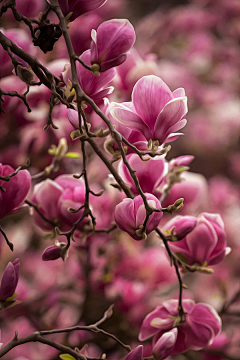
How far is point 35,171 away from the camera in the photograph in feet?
2.39

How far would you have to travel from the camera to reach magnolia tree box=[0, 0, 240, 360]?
323 mm

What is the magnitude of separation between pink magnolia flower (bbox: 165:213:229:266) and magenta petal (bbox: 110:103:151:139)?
0.11 metres

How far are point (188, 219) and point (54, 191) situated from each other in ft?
0.53

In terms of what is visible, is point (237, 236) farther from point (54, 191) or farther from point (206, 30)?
point (54, 191)

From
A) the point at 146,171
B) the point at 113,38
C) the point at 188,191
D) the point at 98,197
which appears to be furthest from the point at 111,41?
the point at 98,197

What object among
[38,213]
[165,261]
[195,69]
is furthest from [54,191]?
[195,69]

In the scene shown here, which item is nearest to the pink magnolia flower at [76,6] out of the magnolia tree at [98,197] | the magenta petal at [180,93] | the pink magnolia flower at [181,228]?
the magnolia tree at [98,197]

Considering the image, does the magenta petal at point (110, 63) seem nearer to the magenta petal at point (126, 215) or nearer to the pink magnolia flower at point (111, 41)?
the pink magnolia flower at point (111, 41)

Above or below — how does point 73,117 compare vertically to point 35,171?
above

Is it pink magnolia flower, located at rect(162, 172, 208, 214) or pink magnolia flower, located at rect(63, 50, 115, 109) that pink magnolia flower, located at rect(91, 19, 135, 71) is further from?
pink magnolia flower, located at rect(162, 172, 208, 214)

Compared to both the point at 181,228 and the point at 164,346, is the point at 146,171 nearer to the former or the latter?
the point at 181,228

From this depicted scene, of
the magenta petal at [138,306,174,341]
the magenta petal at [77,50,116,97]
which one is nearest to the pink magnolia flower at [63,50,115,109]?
the magenta petal at [77,50,116,97]

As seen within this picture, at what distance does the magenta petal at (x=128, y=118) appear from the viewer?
33 centimetres

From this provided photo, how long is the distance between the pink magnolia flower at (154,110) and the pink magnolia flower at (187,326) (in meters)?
0.20
